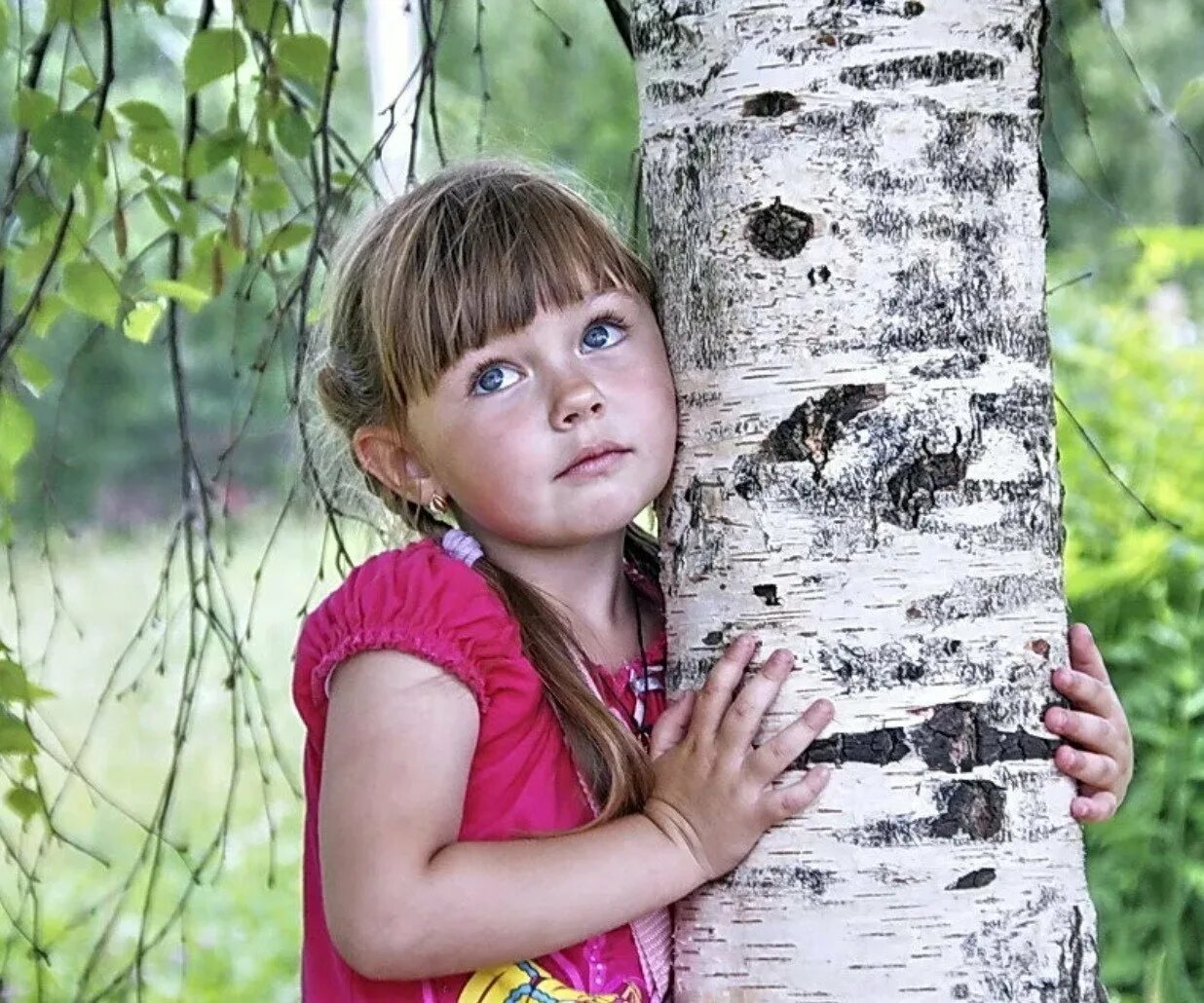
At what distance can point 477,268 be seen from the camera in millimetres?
1496

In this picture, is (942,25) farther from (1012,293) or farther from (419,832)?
(419,832)

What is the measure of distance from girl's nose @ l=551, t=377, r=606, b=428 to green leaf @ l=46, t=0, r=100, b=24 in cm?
74

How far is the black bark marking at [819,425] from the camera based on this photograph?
1291mm

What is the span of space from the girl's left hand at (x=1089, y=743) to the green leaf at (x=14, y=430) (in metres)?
1.05

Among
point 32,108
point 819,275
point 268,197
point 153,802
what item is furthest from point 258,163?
point 153,802

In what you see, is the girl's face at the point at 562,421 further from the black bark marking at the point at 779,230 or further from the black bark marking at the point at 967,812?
the black bark marking at the point at 967,812

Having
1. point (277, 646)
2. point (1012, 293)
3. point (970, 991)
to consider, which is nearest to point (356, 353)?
point (1012, 293)

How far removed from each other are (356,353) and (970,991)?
2.55ft

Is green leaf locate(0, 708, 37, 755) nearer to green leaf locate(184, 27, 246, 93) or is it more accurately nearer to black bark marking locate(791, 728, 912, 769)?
green leaf locate(184, 27, 246, 93)

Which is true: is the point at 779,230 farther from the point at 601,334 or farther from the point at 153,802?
the point at 153,802

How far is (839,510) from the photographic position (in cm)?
129

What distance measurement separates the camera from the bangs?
1491mm

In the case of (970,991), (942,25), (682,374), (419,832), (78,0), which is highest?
(78,0)

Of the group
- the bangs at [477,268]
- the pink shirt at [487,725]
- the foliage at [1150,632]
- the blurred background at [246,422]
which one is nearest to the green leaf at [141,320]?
the blurred background at [246,422]
